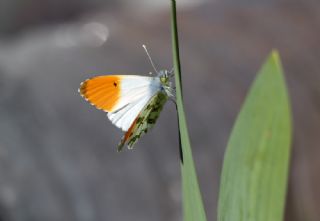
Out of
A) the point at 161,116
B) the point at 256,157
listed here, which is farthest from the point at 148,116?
the point at 161,116

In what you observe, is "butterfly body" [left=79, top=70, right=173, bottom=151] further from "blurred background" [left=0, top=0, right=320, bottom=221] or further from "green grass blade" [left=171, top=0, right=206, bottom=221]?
"blurred background" [left=0, top=0, right=320, bottom=221]

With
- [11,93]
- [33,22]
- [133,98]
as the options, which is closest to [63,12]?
[33,22]

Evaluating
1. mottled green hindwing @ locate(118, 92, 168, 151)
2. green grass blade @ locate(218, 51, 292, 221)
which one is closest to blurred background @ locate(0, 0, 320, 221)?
mottled green hindwing @ locate(118, 92, 168, 151)

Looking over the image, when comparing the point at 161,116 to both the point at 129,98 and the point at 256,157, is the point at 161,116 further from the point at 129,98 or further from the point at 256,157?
the point at 256,157

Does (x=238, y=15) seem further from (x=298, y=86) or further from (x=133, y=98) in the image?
(x=133, y=98)

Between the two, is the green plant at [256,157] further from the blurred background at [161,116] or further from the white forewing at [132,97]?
the blurred background at [161,116]

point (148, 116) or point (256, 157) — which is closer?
point (256, 157)

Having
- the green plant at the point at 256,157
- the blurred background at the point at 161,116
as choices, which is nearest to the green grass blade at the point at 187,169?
the green plant at the point at 256,157

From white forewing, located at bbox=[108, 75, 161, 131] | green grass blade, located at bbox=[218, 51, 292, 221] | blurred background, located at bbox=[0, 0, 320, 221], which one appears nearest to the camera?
green grass blade, located at bbox=[218, 51, 292, 221]
